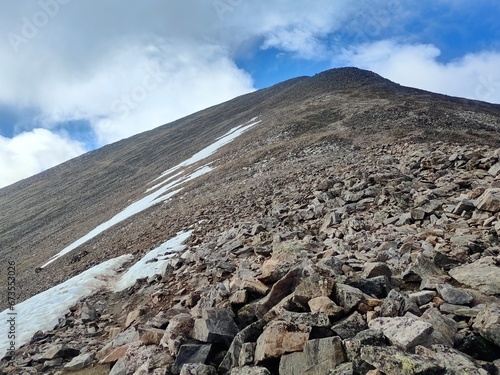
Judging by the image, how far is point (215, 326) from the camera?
16.8ft

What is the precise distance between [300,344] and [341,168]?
10.8 m

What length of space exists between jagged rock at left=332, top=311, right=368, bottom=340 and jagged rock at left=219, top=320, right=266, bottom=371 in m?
1.09

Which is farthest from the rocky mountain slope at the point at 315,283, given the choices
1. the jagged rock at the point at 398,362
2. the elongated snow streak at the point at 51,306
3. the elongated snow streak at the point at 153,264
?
the elongated snow streak at the point at 51,306

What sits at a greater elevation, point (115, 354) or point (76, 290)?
point (76, 290)

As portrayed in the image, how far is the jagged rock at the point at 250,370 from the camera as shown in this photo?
4055 millimetres

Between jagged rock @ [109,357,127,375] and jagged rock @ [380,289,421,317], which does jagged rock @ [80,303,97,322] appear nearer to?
jagged rock @ [109,357,127,375]

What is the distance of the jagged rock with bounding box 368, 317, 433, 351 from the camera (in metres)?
3.72

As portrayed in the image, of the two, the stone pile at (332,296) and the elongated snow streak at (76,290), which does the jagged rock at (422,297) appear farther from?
the elongated snow streak at (76,290)

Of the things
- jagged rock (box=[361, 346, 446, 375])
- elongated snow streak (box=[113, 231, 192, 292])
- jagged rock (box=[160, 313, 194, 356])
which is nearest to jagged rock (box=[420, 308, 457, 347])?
jagged rock (box=[361, 346, 446, 375])

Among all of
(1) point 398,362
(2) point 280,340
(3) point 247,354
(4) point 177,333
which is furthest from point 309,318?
(4) point 177,333

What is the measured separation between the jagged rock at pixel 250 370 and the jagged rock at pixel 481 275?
3198 millimetres

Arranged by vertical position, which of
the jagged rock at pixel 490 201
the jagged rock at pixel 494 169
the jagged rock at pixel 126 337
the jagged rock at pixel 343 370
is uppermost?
the jagged rock at pixel 494 169

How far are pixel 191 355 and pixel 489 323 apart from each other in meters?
3.65

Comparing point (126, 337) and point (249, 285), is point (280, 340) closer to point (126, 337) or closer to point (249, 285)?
point (249, 285)
